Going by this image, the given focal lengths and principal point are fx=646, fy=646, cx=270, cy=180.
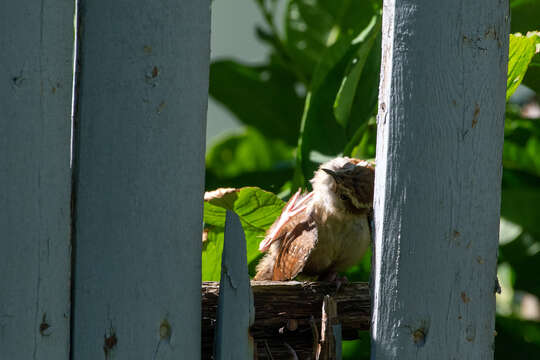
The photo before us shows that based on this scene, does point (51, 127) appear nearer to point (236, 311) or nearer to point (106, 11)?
point (106, 11)

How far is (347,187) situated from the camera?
209 cm

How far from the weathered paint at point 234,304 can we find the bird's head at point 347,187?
0.69 m

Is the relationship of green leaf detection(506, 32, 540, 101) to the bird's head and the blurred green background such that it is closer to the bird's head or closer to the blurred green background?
the blurred green background

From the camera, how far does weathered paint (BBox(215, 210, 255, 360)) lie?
1441 mm

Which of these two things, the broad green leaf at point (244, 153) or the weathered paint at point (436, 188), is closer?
the weathered paint at point (436, 188)

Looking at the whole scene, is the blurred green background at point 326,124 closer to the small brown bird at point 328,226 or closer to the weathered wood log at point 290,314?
the small brown bird at point 328,226

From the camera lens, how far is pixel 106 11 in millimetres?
1387

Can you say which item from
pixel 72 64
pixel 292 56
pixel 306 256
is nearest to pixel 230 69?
pixel 292 56

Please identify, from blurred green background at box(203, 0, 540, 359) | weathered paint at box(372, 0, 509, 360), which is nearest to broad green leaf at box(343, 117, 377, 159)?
blurred green background at box(203, 0, 540, 359)

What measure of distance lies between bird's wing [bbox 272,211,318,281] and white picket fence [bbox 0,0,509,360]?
62 centimetres

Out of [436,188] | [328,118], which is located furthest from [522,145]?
[436,188]

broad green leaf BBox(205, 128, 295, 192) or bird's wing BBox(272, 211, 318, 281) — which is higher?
broad green leaf BBox(205, 128, 295, 192)

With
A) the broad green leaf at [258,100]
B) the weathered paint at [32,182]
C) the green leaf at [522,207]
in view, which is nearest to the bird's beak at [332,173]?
the weathered paint at [32,182]

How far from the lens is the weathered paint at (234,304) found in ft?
4.73
